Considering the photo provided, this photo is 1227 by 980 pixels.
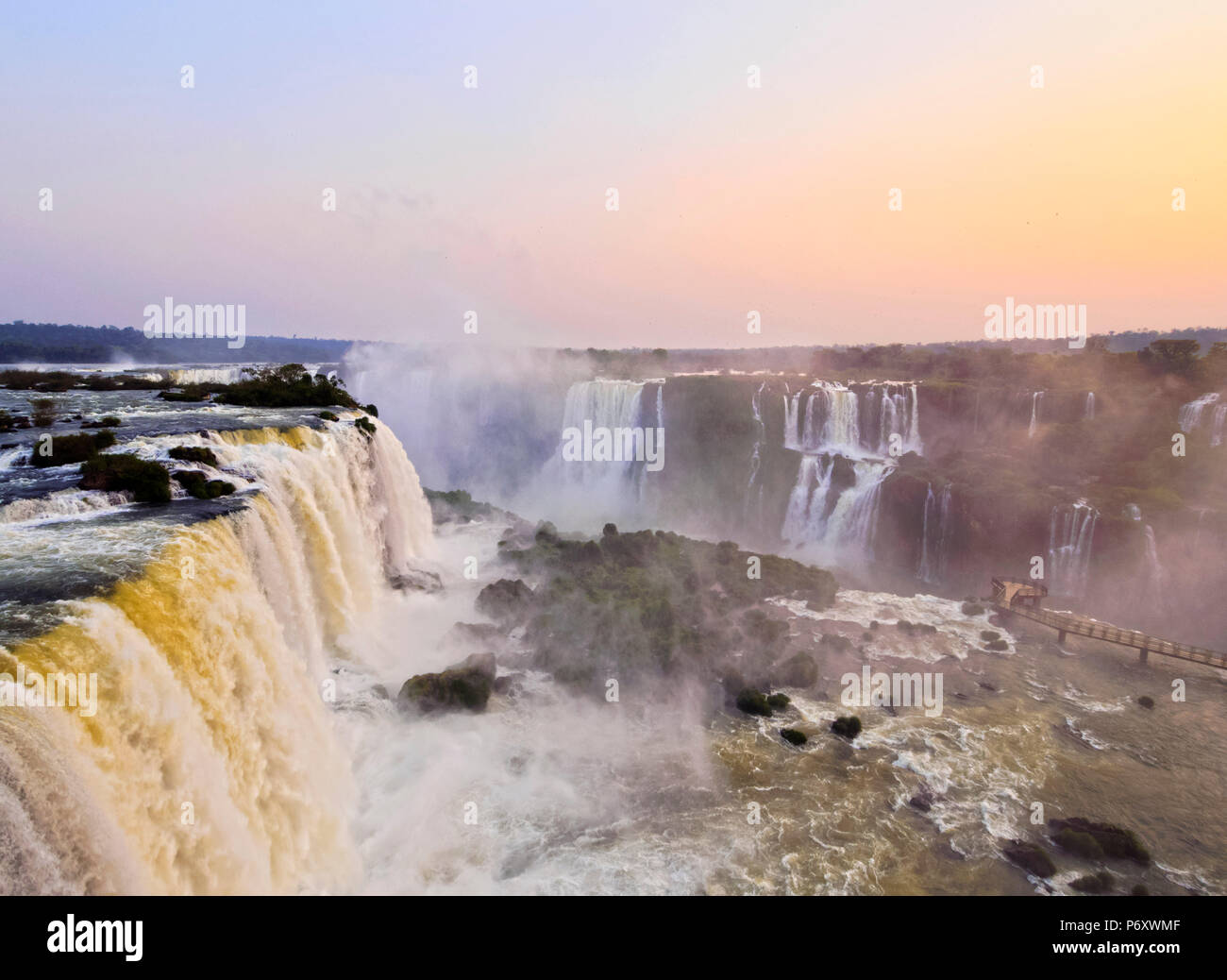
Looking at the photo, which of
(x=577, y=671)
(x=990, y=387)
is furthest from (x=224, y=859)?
(x=990, y=387)

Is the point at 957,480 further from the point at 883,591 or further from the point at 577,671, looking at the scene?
the point at 577,671

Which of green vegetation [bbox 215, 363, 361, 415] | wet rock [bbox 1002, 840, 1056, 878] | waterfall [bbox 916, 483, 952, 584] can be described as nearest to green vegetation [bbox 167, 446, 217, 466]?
green vegetation [bbox 215, 363, 361, 415]

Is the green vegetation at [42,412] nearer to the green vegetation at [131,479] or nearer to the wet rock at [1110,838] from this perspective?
the green vegetation at [131,479]

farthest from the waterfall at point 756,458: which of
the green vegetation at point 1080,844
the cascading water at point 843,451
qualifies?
the green vegetation at point 1080,844

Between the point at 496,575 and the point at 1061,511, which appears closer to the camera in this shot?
the point at 496,575

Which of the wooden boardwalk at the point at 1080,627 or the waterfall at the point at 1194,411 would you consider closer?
the wooden boardwalk at the point at 1080,627

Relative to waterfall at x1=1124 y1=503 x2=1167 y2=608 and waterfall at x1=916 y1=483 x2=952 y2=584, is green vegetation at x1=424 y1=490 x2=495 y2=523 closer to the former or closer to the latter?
waterfall at x1=916 y1=483 x2=952 y2=584

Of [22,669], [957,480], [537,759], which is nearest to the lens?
[22,669]
